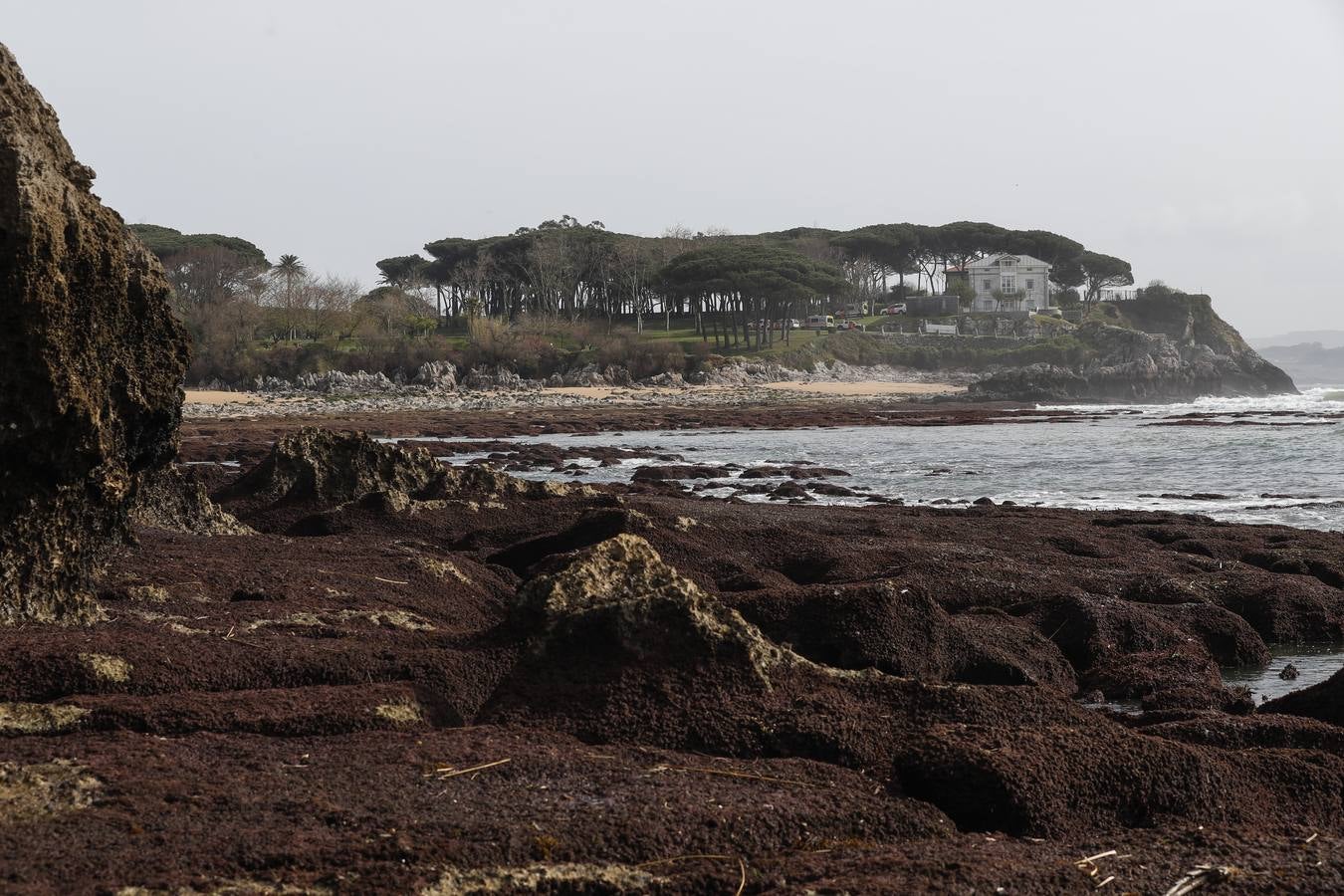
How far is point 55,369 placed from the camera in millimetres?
6719

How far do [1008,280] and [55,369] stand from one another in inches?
4563

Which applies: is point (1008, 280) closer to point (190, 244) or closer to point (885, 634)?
point (190, 244)

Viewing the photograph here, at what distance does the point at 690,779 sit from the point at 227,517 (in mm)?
8721

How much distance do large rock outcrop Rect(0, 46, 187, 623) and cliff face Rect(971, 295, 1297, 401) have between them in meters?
71.6

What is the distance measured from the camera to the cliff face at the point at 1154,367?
7806 cm

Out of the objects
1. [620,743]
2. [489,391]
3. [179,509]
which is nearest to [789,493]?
[179,509]

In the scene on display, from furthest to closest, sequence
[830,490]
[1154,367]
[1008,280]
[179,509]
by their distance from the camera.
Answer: [1008,280] < [1154,367] < [830,490] < [179,509]

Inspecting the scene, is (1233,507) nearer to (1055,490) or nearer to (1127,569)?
(1055,490)

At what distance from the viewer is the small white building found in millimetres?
114312

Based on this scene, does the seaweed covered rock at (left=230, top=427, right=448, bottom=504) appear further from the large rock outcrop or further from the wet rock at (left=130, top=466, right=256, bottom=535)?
the large rock outcrop

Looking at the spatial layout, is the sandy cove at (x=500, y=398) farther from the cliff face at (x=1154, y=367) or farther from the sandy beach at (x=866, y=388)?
the cliff face at (x=1154, y=367)

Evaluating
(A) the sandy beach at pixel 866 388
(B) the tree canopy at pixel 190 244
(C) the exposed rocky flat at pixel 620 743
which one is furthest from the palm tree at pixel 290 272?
(C) the exposed rocky flat at pixel 620 743

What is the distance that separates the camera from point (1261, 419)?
50812 millimetres

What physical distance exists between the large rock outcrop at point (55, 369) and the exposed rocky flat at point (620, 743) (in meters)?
0.48
